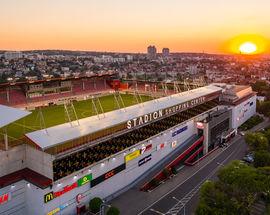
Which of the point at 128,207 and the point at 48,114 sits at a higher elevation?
the point at 48,114

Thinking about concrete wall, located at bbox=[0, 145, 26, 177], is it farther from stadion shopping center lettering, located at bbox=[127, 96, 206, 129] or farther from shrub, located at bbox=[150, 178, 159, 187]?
shrub, located at bbox=[150, 178, 159, 187]

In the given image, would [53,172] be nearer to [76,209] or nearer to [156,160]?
[76,209]

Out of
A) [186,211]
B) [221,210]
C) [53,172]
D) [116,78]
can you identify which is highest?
[116,78]

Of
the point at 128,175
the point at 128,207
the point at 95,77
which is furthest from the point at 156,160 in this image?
the point at 95,77

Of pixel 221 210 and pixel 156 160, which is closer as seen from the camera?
pixel 221 210

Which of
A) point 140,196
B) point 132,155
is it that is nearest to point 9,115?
point 132,155

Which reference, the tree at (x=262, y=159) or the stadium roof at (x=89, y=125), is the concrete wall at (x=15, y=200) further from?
the tree at (x=262, y=159)

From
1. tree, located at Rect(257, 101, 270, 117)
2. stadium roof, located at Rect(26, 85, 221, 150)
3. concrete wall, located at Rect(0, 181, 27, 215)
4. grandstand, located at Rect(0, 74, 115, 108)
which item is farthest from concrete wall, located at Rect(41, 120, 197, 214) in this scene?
tree, located at Rect(257, 101, 270, 117)
